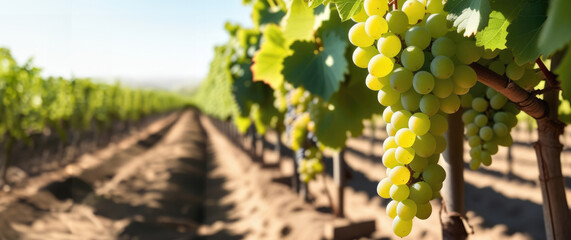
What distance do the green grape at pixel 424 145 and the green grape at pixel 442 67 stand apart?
125 mm

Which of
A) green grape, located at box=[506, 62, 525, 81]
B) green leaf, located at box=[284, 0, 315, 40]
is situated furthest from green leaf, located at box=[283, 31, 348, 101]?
green grape, located at box=[506, 62, 525, 81]

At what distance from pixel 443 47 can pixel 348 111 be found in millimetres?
1515

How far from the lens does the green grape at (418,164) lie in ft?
2.53

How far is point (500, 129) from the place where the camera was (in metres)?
1.19

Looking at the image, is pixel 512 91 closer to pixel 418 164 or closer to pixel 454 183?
pixel 418 164

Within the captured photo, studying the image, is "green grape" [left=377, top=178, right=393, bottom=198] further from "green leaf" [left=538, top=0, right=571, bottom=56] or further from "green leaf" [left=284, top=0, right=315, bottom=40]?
"green leaf" [left=284, top=0, right=315, bottom=40]

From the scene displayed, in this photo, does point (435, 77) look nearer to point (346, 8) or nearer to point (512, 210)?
point (346, 8)

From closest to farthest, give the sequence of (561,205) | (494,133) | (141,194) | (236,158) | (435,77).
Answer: (435,77) < (561,205) < (494,133) < (141,194) < (236,158)

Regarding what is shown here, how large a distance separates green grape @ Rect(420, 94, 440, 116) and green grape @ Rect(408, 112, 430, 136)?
0.05 feet

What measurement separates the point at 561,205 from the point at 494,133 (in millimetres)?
272

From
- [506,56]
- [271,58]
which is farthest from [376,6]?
[271,58]

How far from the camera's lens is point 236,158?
10.9 metres

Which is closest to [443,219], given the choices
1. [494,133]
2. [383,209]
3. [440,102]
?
[494,133]

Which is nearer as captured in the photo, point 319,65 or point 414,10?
point 414,10
